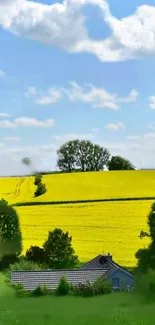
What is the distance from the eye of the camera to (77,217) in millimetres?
53219

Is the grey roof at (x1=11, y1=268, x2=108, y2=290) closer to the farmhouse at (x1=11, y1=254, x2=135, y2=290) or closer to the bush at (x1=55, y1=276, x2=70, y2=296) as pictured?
the farmhouse at (x1=11, y1=254, x2=135, y2=290)

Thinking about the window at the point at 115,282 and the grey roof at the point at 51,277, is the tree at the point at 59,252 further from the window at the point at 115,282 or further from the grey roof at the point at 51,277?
the window at the point at 115,282

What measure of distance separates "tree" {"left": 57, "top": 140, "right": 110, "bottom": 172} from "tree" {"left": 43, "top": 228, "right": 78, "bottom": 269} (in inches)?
2145

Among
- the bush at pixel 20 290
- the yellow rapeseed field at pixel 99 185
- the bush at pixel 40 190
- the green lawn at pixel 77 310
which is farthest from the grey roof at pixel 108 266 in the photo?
the bush at pixel 40 190

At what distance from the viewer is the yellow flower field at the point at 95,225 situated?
41406 millimetres

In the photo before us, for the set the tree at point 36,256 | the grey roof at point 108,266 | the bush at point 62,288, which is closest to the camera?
the bush at point 62,288

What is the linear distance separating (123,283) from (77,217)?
2604 cm

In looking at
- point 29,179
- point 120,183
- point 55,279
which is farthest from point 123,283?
point 29,179

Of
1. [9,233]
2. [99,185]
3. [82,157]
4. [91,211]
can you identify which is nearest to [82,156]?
[82,157]

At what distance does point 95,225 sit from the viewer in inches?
1938

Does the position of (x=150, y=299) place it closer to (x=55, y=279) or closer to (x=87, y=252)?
(x=55, y=279)

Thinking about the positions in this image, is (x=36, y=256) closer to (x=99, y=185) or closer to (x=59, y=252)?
(x=59, y=252)

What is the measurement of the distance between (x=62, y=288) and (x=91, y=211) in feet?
97.2

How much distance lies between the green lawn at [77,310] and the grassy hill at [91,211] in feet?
43.0
